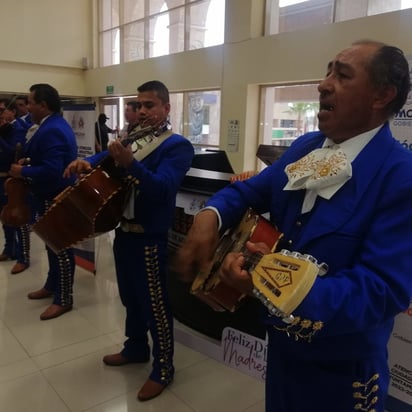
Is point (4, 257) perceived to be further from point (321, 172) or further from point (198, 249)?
point (321, 172)

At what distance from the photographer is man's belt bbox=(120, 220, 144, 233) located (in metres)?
1.97

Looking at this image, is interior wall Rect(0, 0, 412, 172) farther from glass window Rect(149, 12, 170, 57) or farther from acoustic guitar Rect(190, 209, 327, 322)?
acoustic guitar Rect(190, 209, 327, 322)

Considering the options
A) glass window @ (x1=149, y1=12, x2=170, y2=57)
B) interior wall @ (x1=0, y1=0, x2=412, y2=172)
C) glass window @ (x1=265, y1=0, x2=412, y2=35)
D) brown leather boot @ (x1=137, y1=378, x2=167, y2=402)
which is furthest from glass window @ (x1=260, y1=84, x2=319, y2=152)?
brown leather boot @ (x1=137, y1=378, x2=167, y2=402)

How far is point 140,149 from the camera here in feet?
6.50

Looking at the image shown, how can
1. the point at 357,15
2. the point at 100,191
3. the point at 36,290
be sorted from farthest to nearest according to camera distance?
the point at 357,15, the point at 36,290, the point at 100,191

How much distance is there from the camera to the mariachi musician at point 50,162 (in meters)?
2.78

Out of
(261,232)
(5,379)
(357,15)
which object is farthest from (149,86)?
(357,15)

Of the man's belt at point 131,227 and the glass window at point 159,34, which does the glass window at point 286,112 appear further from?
the man's belt at point 131,227

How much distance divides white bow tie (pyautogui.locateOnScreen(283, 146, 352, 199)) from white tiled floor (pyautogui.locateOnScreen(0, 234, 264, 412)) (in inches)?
58.8

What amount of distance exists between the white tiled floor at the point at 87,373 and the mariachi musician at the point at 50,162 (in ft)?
0.69

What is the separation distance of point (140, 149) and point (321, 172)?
3.97 feet

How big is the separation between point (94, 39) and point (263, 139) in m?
6.13

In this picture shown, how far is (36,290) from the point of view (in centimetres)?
343

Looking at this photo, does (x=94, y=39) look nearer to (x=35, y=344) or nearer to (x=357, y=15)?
(x=357, y=15)
